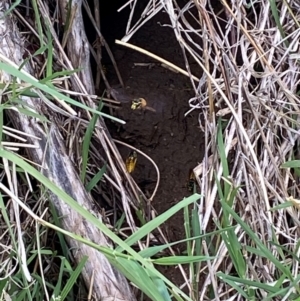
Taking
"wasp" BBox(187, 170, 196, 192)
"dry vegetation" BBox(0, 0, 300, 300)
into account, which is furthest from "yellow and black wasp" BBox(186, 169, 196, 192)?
"dry vegetation" BBox(0, 0, 300, 300)

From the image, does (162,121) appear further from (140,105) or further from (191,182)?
(191,182)

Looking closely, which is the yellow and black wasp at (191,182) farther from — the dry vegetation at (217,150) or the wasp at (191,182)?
the dry vegetation at (217,150)

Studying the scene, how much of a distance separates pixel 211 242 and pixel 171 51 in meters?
0.54

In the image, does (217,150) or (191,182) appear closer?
(217,150)

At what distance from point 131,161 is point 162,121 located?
13 cm

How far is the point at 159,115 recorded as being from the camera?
143 centimetres

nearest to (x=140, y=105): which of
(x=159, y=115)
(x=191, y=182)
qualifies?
(x=159, y=115)

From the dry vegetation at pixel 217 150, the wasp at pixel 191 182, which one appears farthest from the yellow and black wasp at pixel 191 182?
the dry vegetation at pixel 217 150

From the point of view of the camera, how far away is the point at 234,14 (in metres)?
1.27

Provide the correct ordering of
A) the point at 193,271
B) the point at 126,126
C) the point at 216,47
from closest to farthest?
1. the point at 193,271
2. the point at 216,47
3. the point at 126,126

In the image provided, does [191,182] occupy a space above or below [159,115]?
below

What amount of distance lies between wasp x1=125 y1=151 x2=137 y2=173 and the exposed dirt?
0.04 feet

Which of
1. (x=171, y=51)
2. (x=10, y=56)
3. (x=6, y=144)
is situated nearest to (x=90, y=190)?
(x=6, y=144)

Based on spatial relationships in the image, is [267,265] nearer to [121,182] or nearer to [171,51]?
[121,182]
